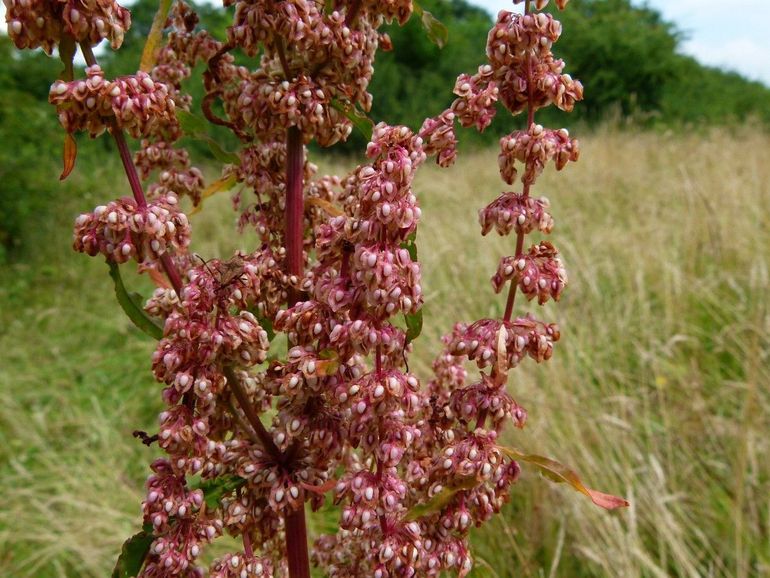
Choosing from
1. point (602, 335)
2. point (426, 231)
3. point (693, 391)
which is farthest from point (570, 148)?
point (426, 231)

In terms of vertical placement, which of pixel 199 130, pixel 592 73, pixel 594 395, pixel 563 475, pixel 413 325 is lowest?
pixel 594 395

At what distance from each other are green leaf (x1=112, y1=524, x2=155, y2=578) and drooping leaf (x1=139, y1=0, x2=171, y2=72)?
38 centimetres

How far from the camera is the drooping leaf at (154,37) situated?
1.95 feet

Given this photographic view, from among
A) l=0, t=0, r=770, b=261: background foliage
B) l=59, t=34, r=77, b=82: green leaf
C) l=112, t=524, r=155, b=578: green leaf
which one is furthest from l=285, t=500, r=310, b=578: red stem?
l=0, t=0, r=770, b=261: background foliage

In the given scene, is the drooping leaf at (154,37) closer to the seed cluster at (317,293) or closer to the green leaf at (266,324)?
the seed cluster at (317,293)

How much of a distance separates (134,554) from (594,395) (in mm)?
1884

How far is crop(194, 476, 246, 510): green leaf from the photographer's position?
61 centimetres

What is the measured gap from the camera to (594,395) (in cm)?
228

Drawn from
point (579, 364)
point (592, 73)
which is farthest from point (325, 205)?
point (592, 73)

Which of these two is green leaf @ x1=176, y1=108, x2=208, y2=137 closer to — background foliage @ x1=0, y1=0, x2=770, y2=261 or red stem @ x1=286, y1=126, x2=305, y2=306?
red stem @ x1=286, y1=126, x2=305, y2=306

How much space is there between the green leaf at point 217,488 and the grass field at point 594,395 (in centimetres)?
25

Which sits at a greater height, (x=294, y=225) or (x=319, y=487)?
(x=294, y=225)

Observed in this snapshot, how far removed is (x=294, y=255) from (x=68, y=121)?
21 centimetres

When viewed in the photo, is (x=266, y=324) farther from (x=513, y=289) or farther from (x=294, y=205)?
(x=513, y=289)
